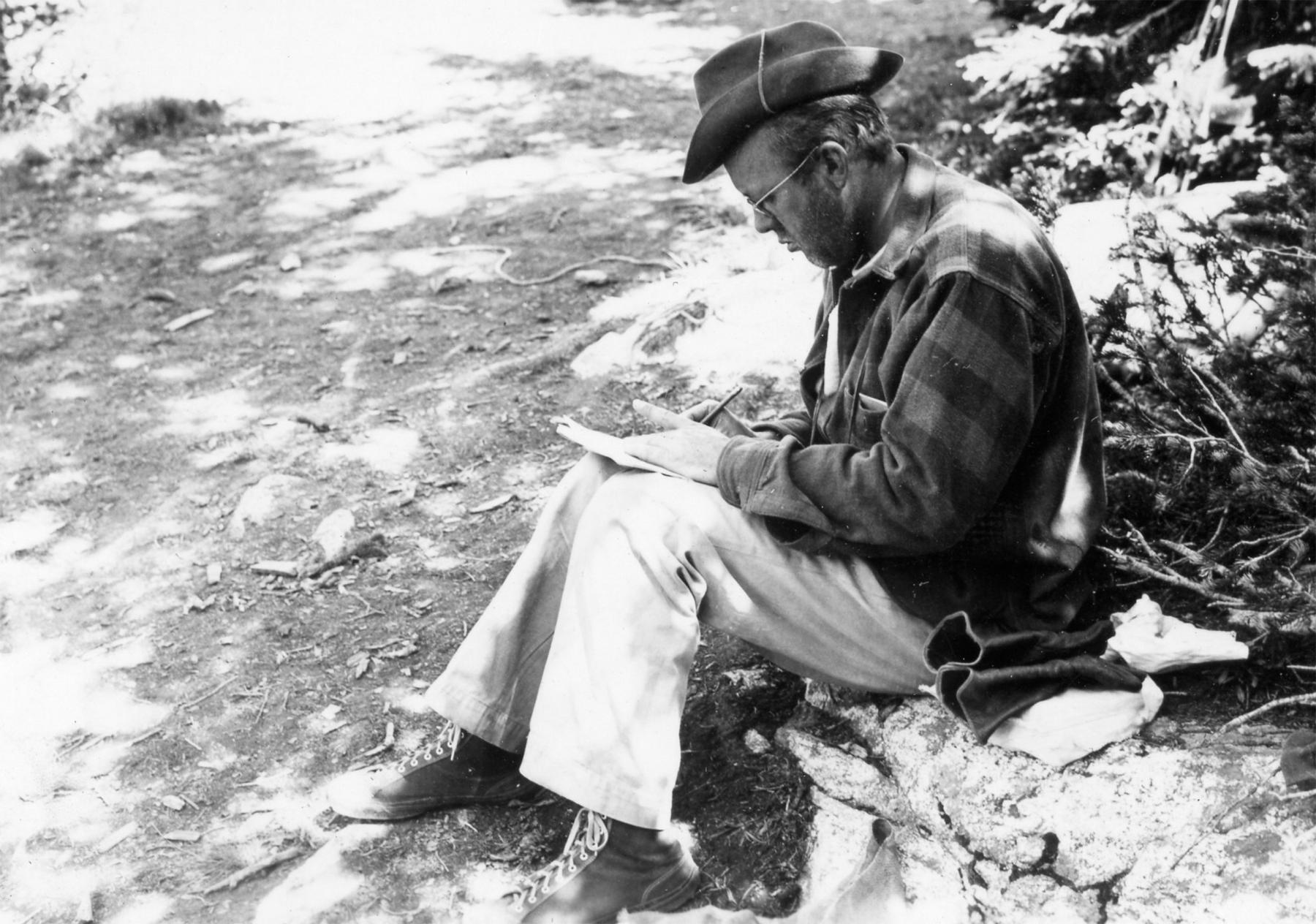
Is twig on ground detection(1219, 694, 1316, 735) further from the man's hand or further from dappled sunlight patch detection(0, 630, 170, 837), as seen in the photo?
dappled sunlight patch detection(0, 630, 170, 837)

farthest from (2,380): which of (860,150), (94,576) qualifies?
(860,150)

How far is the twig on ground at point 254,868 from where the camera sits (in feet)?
9.54

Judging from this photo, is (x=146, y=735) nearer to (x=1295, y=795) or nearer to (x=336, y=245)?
(x=1295, y=795)

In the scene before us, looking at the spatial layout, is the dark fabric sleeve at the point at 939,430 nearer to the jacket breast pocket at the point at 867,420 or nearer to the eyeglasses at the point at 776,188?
the jacket breast pocket at the point at 867,420

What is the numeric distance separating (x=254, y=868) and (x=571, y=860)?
85cm

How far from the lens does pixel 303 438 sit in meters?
4.99

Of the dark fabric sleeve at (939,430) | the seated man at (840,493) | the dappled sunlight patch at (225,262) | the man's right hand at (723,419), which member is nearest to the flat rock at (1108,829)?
the seated man at (840,493)

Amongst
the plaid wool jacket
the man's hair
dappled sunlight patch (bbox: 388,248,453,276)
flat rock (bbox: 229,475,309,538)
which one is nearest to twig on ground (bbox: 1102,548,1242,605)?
the plaid wool jacket

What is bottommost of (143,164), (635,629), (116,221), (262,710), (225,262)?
(262,710)

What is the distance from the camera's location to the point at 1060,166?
5.39 metres

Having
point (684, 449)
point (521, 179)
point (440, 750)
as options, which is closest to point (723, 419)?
Answer: point (684, 449)

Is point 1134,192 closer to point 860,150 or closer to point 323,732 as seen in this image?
point 860,150

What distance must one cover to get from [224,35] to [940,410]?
28.3 ft

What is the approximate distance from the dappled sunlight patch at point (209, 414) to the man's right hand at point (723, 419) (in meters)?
2.62
